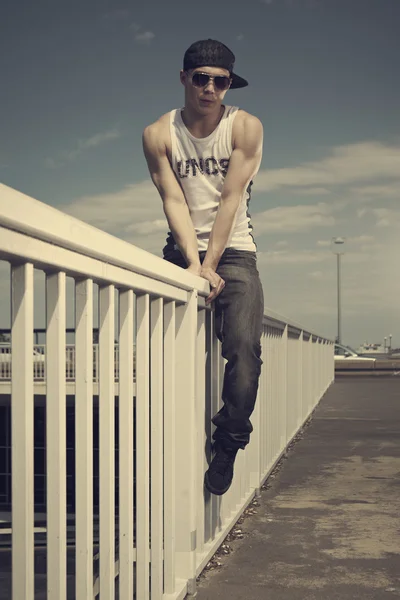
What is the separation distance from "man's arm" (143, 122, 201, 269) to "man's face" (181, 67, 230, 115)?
0.24 metres

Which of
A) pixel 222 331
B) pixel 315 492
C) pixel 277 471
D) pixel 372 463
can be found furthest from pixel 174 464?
pixel 372 463

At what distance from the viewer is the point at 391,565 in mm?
3514

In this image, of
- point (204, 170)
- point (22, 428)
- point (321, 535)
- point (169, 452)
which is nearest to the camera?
point (22, 428)

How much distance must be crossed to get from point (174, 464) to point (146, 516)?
0.38 metres

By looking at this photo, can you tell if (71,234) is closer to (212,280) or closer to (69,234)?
(69,234)

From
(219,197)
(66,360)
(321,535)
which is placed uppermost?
(219,197)

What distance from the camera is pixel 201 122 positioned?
377 centimetres

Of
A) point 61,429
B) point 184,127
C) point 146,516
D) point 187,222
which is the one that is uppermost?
point 184,127

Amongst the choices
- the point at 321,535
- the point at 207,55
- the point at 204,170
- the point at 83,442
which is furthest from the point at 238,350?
the point at 83,442

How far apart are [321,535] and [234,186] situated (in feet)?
5.72

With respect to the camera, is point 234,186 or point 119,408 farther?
point 234,186

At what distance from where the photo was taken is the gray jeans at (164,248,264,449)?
12.3 feet

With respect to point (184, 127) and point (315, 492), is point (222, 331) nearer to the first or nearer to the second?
point (184, 127)

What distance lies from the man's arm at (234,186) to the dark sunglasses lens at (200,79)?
0.78ft
